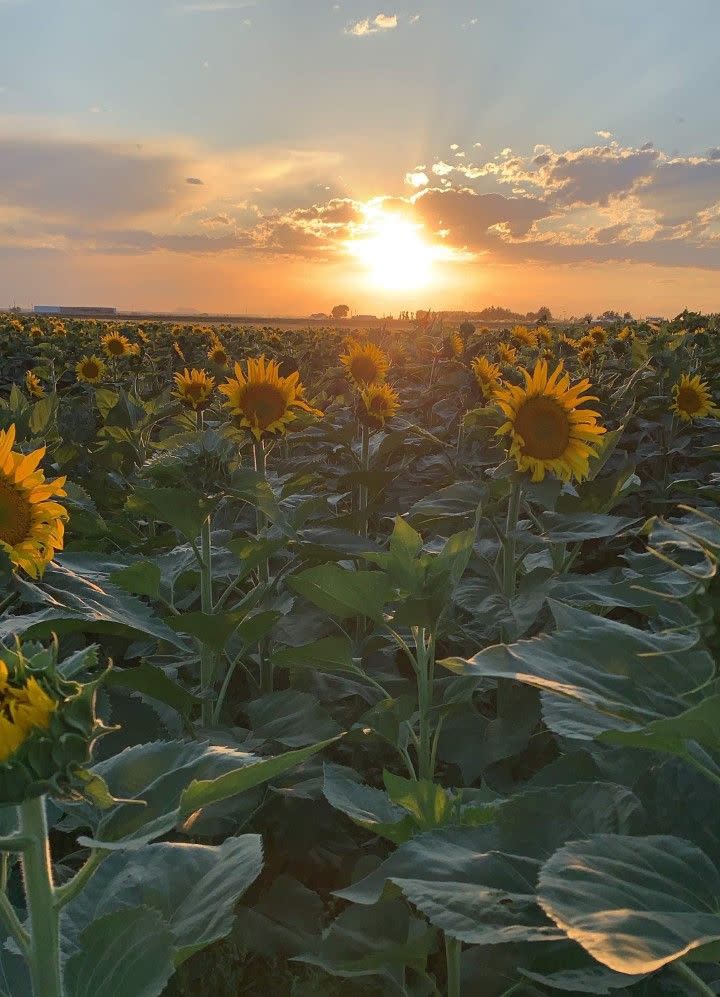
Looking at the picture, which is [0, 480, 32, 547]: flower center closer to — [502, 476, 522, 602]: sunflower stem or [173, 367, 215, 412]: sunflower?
[502, 476, 522, 602]: sunflower stem

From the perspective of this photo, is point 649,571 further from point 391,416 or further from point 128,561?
point 391,416

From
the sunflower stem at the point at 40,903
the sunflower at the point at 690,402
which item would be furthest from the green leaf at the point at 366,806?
the sunflower at the point at 690,402

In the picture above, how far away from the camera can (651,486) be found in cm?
678

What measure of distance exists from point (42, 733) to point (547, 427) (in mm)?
2700

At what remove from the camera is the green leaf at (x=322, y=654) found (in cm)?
232

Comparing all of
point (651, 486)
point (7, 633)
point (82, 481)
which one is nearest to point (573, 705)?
point (7, 633)

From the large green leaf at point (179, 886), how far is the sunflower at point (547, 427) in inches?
86.2

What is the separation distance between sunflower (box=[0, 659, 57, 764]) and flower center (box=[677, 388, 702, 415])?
6577 mm

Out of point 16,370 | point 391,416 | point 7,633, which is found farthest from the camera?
point 16,370

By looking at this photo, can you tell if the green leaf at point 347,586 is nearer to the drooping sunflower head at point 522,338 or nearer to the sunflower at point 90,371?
the sunflower at point 90,371

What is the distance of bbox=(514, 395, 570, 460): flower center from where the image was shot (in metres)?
3.28

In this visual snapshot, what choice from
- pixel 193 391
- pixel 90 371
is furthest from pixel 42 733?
pixel 90 371

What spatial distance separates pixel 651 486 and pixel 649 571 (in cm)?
470

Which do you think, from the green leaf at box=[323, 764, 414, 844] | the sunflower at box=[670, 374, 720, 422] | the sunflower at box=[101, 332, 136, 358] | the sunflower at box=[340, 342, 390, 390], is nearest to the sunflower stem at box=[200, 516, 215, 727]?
the green leaf at box=[323, 764, 414, 844]
